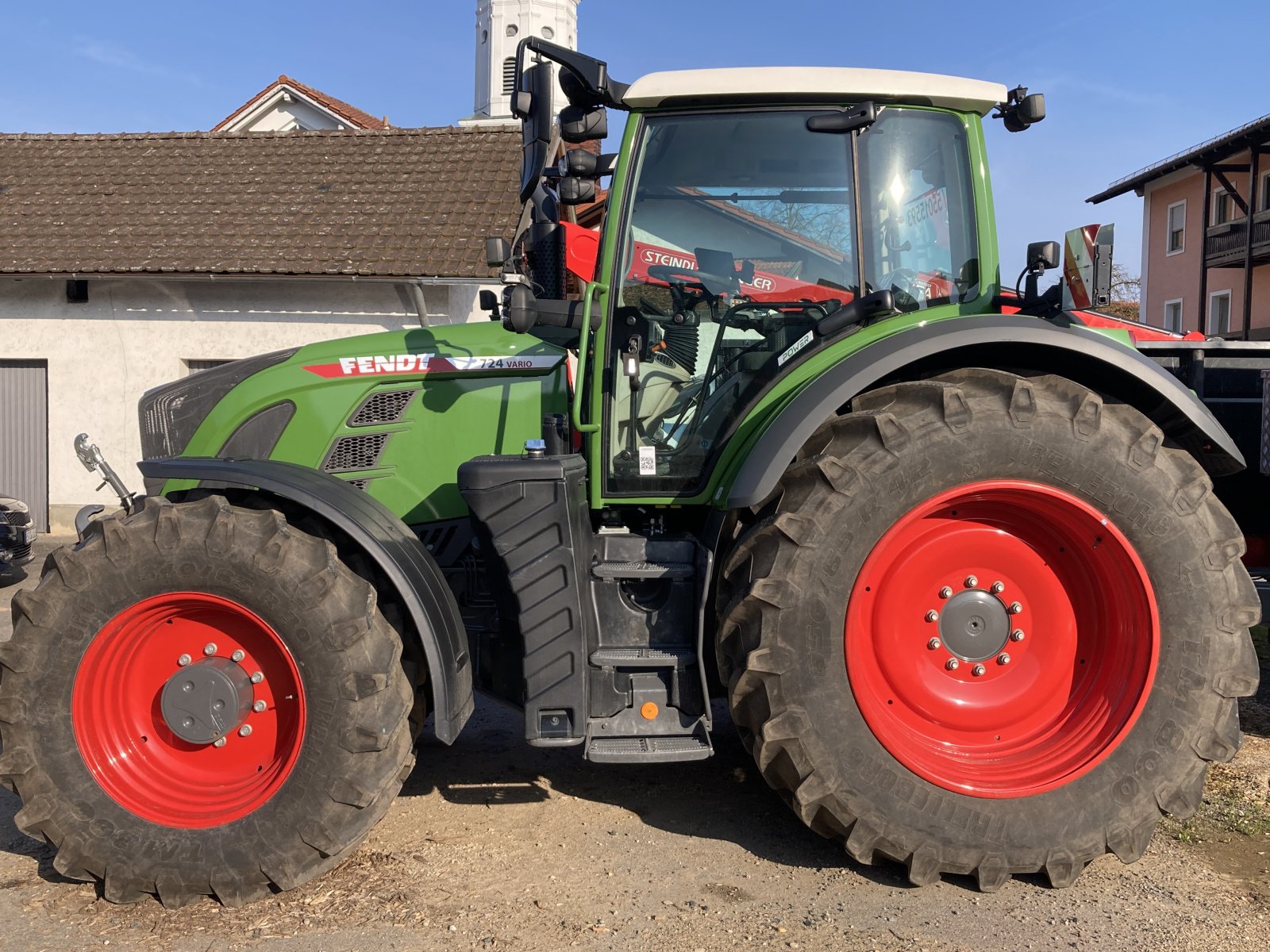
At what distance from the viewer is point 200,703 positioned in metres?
3.05

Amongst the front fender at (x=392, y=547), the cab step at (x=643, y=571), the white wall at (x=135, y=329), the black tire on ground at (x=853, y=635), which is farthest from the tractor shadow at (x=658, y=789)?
the white wall at (x=135, y=329)

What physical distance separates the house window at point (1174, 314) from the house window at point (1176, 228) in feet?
4.27

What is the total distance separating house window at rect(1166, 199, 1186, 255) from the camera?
26172mm

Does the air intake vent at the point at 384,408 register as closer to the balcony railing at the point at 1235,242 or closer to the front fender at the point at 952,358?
the front fender at the point at 952,358

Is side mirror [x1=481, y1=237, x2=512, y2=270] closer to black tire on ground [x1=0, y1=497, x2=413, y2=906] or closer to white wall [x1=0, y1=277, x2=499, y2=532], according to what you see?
black tire on ground [x1=0, y1=497, x2=413, y2=906]

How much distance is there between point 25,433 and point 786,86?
434 inches

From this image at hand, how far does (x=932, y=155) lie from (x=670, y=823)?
246 cm

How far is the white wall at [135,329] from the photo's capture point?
10.9 meters

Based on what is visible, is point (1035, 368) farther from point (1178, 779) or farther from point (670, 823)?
point (670, 823)

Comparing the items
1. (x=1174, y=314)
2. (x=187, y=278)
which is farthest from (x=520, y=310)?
(x=1174, y=314)

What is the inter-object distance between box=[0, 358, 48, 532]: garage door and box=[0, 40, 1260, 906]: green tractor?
31.5ft

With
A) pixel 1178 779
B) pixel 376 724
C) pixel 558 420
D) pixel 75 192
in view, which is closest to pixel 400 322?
pixel 75 192

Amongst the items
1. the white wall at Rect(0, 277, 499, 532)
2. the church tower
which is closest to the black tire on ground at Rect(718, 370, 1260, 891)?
the white wall at Rect(0, 277, 499, 532)

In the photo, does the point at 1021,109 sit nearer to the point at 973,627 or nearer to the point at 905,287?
the point at 905,287
